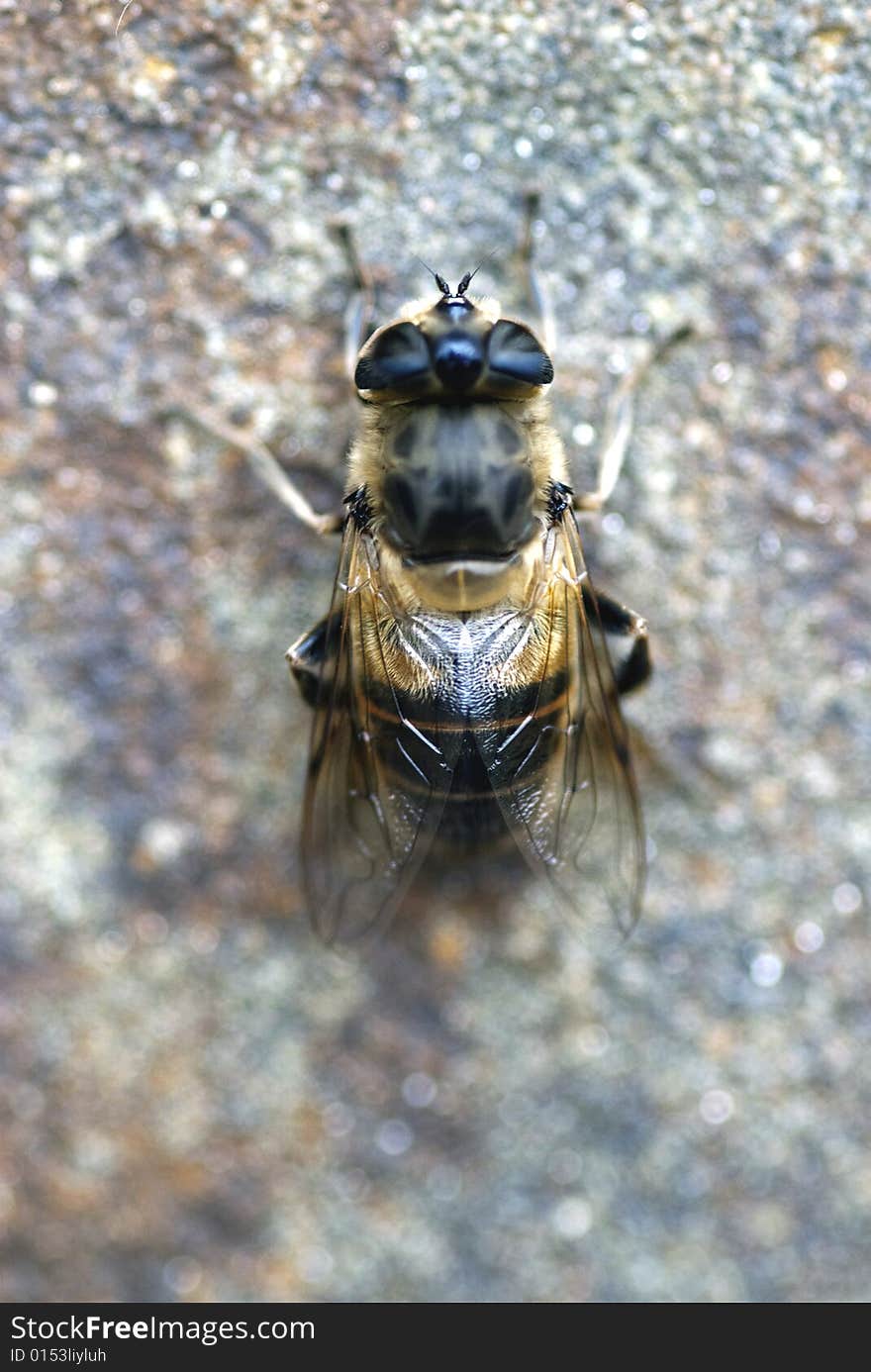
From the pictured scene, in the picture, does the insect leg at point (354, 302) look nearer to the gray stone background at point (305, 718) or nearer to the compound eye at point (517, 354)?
the gray stone background at point (305, 718)

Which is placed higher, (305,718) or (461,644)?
(461,644)

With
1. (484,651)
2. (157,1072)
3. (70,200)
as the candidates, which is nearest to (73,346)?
(70,200)

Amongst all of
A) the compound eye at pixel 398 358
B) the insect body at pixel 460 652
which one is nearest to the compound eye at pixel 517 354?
the insect body at pixel 460 652

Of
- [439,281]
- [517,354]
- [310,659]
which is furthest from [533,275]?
[310,659]

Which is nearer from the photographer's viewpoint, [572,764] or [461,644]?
[461,644]

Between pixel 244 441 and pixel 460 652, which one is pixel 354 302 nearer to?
pixel 244 441

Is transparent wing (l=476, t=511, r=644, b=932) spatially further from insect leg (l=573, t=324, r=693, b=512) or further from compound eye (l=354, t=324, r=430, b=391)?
compound eye (l=354, t=324, r=430, b=391)
